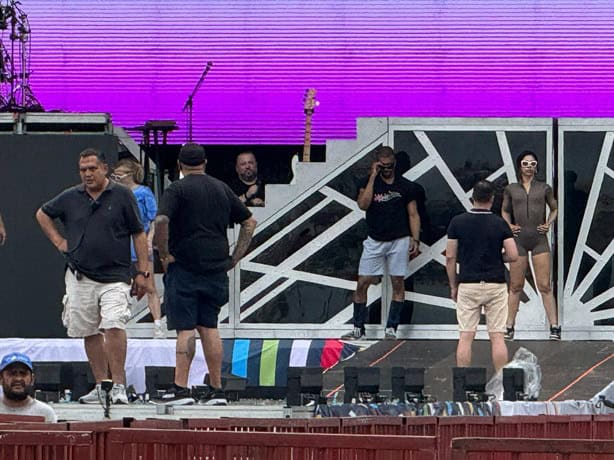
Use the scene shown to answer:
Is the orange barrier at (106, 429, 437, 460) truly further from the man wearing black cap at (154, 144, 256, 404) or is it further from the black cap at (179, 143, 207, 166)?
the black cap at (179, 143, 207, 166)

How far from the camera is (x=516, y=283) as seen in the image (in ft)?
58.0

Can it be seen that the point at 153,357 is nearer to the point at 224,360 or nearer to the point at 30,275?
the point at 224,360

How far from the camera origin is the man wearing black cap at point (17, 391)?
35.9 ft

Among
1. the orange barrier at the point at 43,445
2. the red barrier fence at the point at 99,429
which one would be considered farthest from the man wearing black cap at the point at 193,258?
the orange barrier at the point at 43,445

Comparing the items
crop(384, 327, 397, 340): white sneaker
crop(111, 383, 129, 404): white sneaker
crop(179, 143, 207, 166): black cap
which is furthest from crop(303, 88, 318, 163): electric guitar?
crop(111, 383, 129, 404): white sneaker

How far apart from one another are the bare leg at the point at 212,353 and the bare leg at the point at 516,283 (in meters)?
5.09

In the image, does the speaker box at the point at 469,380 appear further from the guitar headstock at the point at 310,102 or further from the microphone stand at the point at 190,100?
the microphone stand at the point at 190,100

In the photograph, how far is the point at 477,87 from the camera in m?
21.7

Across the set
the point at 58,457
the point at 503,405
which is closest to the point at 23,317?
the point at 503,405

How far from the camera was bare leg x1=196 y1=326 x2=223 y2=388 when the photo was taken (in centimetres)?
1295

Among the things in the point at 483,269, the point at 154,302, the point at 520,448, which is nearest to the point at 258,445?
the point at 520,448

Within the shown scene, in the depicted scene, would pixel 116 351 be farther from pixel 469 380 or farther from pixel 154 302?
pixel 154 302

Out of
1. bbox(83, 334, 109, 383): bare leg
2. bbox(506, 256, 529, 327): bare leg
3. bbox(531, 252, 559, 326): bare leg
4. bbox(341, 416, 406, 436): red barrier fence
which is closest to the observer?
bbox(341, 416, 406, 436): red barrier fence

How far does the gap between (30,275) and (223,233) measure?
17.3 feet
